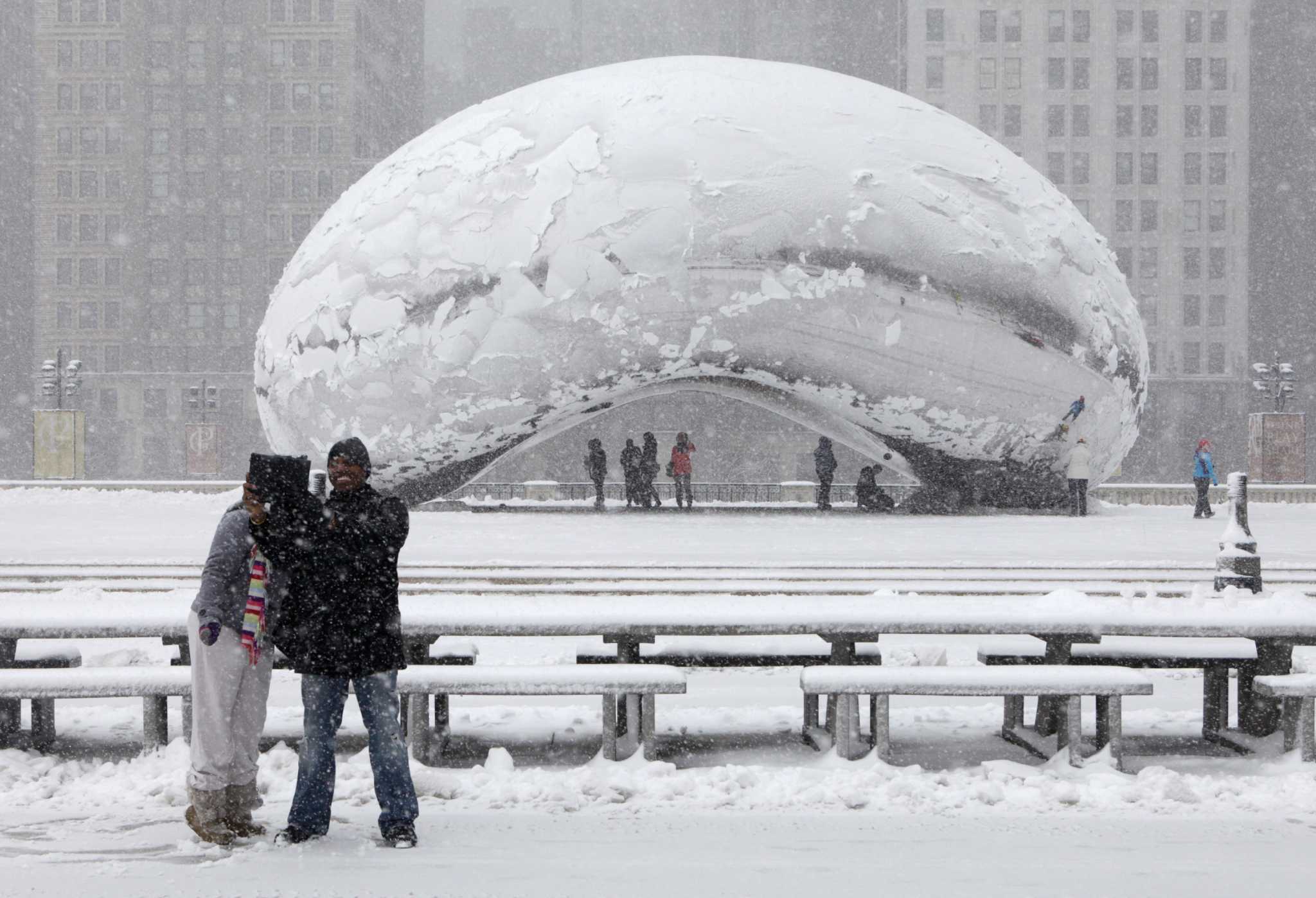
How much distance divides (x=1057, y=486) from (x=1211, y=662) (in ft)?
43.0

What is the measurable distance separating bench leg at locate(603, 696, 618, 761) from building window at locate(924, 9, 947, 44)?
70.7m

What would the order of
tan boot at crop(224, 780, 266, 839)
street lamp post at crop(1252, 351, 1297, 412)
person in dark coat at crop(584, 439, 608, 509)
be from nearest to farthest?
1. tan boot at crop(224, 780, 266, 839)
2. person in dark coat at crop(584, 439, 608, 509)
3. street lamp post at crop(1252, 351, 1297, 412)

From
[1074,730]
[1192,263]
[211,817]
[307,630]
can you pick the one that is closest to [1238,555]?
[1074,730]

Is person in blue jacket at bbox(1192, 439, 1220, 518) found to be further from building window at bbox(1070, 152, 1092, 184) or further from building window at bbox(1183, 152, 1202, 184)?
building window at bbox(1183, 152, 1202, 184)

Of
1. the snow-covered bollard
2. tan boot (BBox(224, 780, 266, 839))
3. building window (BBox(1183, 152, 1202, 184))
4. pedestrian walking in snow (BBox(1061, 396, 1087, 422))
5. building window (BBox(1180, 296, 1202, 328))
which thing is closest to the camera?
tan boot (BBox(224, 780, 266, 839))

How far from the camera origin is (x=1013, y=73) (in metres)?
71.5

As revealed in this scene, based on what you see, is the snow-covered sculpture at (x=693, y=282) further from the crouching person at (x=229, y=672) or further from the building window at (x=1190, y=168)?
the building window at (x=1190, y=168)

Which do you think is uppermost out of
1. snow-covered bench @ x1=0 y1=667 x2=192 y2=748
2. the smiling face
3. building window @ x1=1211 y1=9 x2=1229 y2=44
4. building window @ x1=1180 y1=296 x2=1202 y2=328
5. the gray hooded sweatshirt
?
building window @ x1=1211 y1=9 x2=1229 y2=44

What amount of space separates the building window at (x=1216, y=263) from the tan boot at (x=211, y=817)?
7379 centimetres

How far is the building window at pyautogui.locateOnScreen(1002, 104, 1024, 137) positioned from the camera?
7119 centimetres

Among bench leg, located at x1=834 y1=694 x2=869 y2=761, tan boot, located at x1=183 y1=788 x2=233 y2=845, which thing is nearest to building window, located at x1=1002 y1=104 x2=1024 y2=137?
bench leg, located at x1=834 y1=694 x2=869 y2=761

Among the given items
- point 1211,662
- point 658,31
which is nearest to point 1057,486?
point 1211,662

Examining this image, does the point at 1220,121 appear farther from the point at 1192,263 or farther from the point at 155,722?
the point at 155,722

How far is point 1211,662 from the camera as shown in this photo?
674 centimetres
